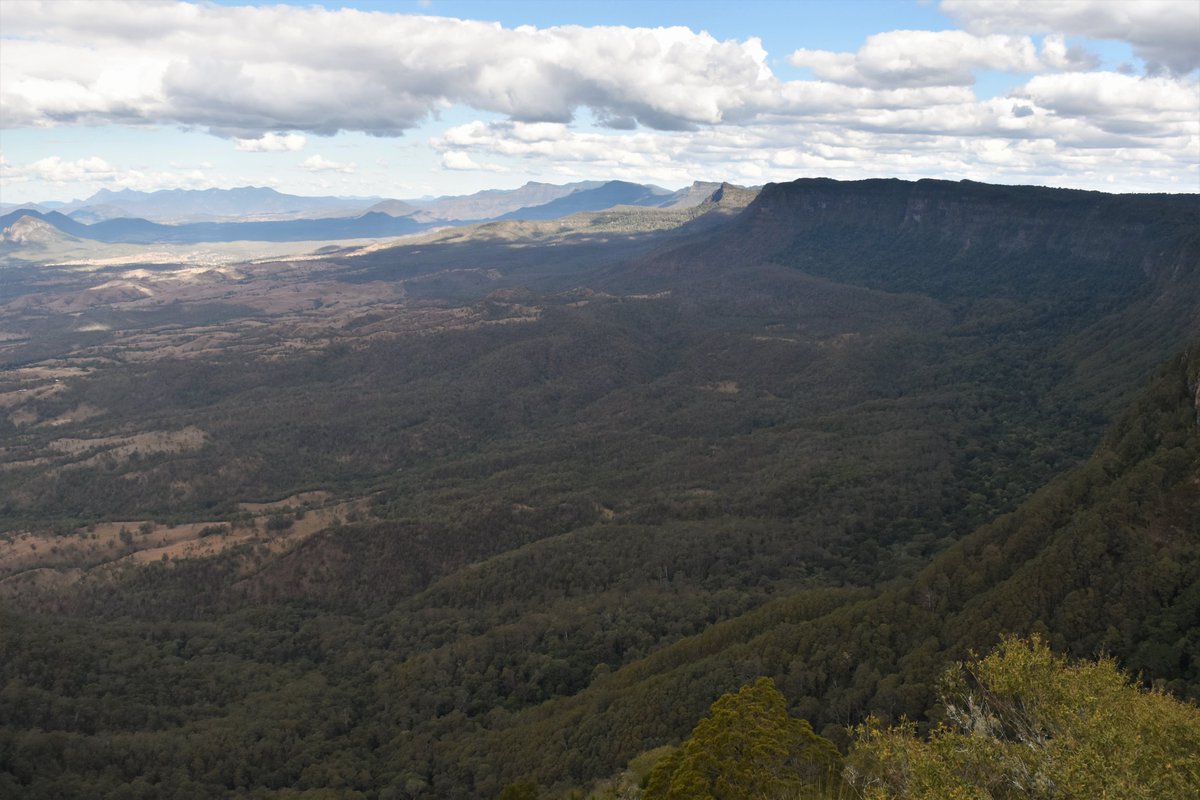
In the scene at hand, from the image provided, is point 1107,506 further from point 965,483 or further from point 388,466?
point 388,466

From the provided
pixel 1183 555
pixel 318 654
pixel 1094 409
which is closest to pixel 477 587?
pixel 318 654

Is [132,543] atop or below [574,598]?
atop

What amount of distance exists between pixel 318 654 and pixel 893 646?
76.4m

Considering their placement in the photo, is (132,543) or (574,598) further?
→ (132,543)

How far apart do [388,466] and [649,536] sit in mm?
85052

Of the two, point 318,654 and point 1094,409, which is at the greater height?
point 1094,409

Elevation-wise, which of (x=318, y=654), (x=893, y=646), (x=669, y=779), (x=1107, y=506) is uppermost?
(x=1107, y=506)

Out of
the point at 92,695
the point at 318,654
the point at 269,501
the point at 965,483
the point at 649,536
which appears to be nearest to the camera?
the point at 92,695

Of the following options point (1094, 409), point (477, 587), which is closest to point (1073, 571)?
point (477, 587)

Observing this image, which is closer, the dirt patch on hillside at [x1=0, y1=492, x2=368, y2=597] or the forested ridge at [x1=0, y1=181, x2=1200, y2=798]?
the forested ridge at [x1=0, y1=181, x2=1200, y2=798]

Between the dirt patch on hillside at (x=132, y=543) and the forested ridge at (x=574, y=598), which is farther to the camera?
the dirt patch on hillside at (x=132, y=543)

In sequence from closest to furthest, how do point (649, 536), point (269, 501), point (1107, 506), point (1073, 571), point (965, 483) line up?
point (1073, 571) < point (1107, 506) < point (649, 536) < point (965, 483) < point (269, 501)

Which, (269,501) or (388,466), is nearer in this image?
(269,501)

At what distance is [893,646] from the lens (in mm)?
81625
